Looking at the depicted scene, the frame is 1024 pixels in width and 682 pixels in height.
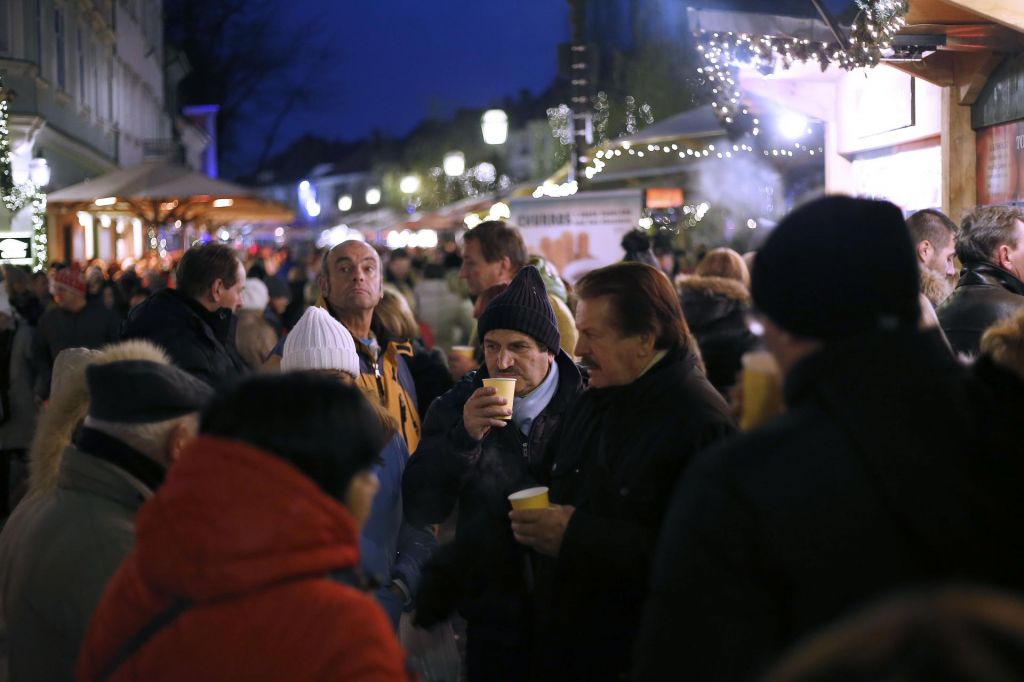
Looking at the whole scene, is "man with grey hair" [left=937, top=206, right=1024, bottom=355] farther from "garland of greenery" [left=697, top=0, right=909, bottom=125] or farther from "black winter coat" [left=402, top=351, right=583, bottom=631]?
"black winter coat" [left=402, top=351, right=583, bottom=631]

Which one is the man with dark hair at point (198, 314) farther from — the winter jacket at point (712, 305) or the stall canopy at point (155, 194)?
the stall canopy at point (155, 194)

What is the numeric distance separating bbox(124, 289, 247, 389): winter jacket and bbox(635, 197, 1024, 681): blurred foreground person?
174 inches

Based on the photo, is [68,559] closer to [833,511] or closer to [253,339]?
[833,511]

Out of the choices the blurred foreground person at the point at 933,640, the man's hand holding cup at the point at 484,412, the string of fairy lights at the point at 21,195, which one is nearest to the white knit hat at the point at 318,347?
the man's hand holding cup at the point at 484,412

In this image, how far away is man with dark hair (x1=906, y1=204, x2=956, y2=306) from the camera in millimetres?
6020

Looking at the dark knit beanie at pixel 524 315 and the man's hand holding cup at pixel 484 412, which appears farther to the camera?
the dark knit beanie at pixel 524 315

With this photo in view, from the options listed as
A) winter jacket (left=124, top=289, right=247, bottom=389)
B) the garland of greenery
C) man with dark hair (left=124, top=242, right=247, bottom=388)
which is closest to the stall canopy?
the garland of greenery

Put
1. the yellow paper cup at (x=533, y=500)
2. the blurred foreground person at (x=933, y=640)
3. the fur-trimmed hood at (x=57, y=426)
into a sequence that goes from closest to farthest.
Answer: the blurred foreground person at (x=933, y=640) < the yellow paper cup at (x=533, y=500) < the fur-trimmed hood at (x=57, y=426)

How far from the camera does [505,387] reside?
397cm

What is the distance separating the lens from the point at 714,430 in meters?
3.20

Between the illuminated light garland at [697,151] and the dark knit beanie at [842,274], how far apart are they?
11137mm

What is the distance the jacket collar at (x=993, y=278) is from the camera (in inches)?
216

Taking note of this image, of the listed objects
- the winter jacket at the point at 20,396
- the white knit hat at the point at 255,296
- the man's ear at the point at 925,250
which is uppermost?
the man's ear at the point at 925,250

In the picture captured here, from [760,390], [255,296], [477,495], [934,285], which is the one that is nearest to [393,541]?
[477,495]
